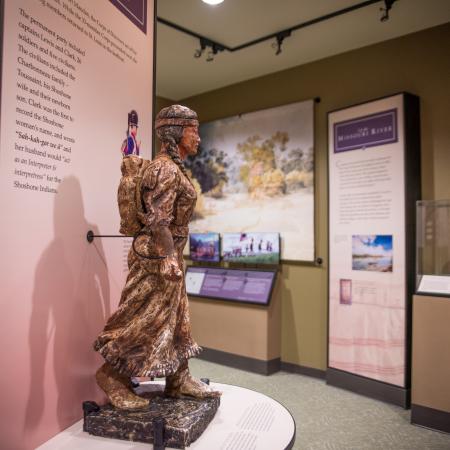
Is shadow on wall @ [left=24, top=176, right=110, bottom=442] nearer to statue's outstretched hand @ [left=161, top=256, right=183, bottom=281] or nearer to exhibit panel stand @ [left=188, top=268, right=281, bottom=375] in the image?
statue's outstretched hand @ [left=161, top=256, right=183, bottom=281]

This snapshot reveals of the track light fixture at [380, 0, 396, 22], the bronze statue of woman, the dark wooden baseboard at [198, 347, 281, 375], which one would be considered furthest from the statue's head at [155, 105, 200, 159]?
the dark wooden baseboard at [198, 347, 281, 375]

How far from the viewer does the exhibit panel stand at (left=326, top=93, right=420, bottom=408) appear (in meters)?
3.80

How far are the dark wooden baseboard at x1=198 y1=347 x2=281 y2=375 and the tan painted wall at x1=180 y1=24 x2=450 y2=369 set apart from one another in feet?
0.77

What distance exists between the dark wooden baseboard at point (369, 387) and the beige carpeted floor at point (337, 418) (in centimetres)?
6

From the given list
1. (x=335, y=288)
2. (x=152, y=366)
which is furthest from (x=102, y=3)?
(x=335, y=288)

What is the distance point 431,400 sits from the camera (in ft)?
10.8

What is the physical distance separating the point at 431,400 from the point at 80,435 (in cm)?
265

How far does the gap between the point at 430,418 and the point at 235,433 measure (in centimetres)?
222

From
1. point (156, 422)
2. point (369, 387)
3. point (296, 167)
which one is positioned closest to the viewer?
point (156, 422)

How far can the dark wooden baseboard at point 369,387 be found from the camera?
3.71 metres

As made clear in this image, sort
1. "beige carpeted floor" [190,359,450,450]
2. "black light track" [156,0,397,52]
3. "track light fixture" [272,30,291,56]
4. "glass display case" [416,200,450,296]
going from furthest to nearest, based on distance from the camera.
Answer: "track light fixture" [272,30,291,56], "black light track" [156,0,397,52], "glass display case" [416,200,450,296], "beige carpeted floor" [190,359,450,450]

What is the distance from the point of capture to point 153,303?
1.74 metres

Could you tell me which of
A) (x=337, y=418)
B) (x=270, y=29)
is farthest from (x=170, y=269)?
(x=270, y=29)

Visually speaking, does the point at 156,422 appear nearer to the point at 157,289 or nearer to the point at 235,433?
the point at 235,433
